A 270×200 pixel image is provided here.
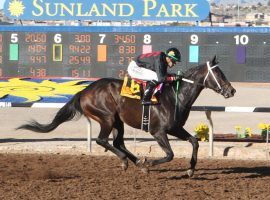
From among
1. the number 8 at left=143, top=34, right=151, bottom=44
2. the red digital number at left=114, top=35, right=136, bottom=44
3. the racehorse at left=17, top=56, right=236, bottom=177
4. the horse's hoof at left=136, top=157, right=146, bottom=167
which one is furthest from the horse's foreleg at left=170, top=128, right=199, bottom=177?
the red digital number at left=114, top=35, right=136, bottom=44

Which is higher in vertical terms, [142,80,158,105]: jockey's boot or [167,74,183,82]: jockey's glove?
[167,74,183,82]: jockey's glove

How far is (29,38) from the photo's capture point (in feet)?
92.2

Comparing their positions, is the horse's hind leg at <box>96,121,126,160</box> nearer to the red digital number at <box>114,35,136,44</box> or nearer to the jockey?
the jockey

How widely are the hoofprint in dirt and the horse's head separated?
1.20 meters

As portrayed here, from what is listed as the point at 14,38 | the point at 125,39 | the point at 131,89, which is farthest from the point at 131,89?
the point at 14,38

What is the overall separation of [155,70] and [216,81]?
2.95 ft

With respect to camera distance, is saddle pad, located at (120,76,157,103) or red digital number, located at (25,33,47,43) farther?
red digital number, located at (25,33,47,43)

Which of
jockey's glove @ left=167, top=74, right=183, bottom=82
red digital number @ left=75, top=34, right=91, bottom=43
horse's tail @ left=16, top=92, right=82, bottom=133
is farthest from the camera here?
red digital number @ left=75, top=34, right=91, bottom=43

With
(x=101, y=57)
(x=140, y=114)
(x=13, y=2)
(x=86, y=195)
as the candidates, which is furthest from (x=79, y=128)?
(x=13, y=2)

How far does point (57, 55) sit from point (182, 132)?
1826 centimetres

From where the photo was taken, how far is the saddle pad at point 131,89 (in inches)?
407

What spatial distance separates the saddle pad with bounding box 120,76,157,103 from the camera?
10336 millimetres

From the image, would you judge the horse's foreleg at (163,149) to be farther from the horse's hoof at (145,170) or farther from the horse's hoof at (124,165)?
the horse's hoof at (124,165)

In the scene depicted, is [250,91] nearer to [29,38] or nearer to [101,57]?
[101,57]
